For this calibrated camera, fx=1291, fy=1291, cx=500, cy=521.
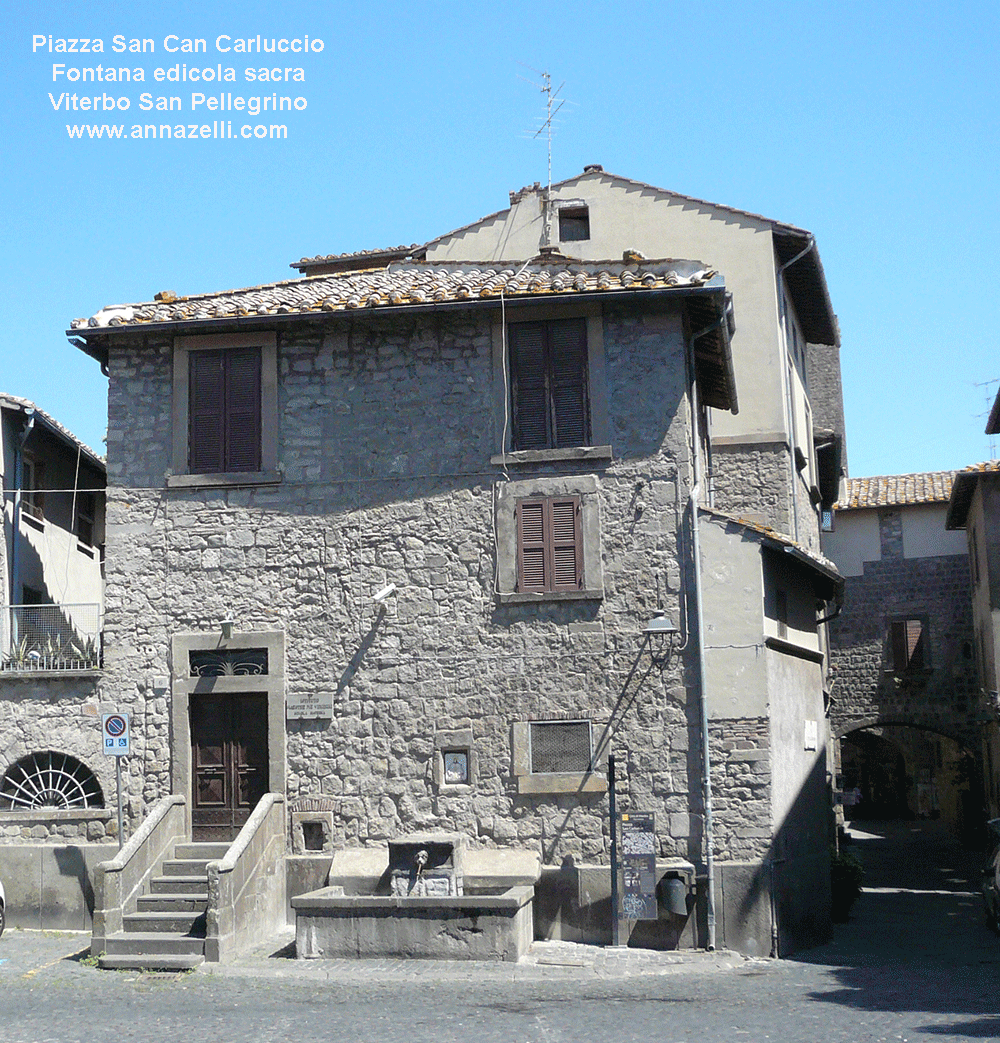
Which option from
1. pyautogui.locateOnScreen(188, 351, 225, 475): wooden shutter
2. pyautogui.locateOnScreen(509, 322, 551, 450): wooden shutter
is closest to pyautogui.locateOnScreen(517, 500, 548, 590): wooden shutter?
pyautogui.locateOnScreen(509, 322, 551, 450): wooden shutter

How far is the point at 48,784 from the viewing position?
50.7 ft

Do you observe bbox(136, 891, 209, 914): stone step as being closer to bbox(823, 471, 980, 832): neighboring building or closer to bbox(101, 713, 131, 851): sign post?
A: bbox(101, 713, 131, 851): sign post

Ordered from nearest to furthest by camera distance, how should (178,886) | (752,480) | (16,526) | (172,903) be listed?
(172,903)
(178,886)
(16,526)
(752,480)

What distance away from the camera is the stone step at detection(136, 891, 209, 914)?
13.7 meters

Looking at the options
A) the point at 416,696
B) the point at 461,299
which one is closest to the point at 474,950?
the point at 416,696

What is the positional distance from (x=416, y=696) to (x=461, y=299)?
4.70 meters

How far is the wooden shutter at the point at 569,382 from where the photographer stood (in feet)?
50.3

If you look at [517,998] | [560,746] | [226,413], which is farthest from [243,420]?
[517,998]

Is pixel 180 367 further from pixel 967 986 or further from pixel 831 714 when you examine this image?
pixel 831 714

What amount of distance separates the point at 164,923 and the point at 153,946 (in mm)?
354

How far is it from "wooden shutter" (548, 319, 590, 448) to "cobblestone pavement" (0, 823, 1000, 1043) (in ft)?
19.1

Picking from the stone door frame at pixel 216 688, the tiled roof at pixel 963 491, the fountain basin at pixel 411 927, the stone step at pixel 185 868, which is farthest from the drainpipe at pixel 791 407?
the stone step at pixel 185 868

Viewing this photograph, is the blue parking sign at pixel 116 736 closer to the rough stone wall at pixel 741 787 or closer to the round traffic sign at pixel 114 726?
the round traffic sign at pixel 114 726

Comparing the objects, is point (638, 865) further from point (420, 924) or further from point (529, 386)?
point (529, 386)
